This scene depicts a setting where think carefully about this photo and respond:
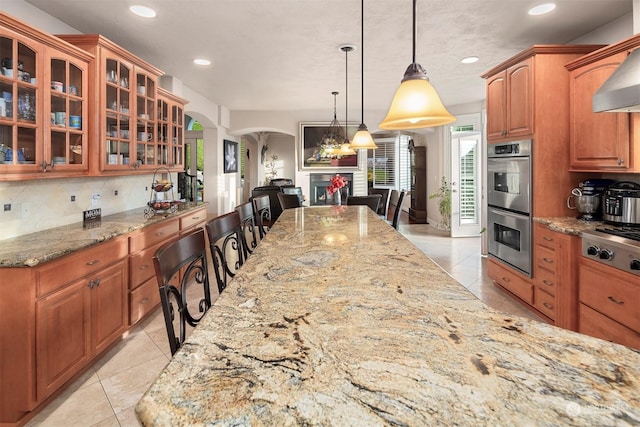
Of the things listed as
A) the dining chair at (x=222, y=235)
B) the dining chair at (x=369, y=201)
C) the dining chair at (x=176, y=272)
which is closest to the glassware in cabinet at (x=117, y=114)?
the dining chair at (x=222, y=235)

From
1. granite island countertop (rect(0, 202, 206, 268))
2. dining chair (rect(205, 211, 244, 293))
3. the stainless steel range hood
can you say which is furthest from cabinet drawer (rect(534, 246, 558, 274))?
granite island countertop (rect(0, 202, 206, 268))

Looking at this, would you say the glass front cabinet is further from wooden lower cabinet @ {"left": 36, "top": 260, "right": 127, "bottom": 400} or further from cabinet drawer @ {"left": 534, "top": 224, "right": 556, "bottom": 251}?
Result: cabinet drawer @ {"left": 534, "top": 224, "right": 556, "bottom": 251}

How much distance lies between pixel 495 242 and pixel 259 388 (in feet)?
12.6

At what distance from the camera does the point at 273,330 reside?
36.6 inches

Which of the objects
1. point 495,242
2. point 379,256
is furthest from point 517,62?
point 379,256

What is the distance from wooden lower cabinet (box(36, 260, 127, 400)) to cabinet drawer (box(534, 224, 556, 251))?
326 cm

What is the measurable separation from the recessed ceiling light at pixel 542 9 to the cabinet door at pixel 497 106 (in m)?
0.64

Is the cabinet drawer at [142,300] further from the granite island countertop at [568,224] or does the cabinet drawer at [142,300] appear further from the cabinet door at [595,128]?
the cabinet door at [595,128]

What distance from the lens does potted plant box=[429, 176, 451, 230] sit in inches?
297

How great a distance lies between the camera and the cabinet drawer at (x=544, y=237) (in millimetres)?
3059

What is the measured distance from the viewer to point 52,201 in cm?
287

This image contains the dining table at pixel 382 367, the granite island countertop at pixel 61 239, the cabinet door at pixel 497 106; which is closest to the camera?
the dining table at pixel 382 367

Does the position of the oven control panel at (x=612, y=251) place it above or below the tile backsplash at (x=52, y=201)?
below

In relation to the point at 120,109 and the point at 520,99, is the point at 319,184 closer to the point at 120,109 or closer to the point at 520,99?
the point at 520,99
